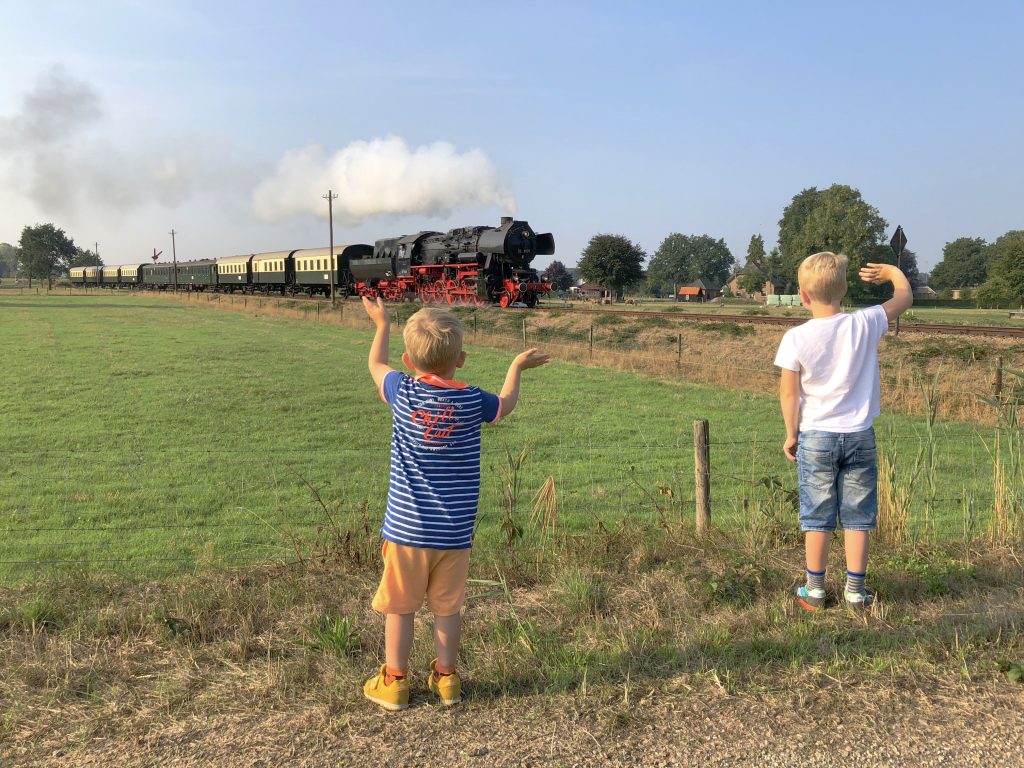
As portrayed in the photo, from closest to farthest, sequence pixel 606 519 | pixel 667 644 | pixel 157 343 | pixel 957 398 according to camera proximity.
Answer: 1. pixel 667 644
2. pixel 606 519
3. pixel 957 398
4. pixel 157 343

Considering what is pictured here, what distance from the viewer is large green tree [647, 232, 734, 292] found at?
128125 mm

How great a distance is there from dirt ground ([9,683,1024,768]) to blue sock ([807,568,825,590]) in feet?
2.45

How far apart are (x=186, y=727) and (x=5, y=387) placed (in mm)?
14434

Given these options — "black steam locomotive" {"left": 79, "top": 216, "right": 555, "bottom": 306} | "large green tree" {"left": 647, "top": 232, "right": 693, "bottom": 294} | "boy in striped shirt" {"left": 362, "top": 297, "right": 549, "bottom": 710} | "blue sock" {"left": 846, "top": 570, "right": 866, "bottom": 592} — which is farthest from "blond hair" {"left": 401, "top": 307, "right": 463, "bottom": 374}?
"large green tree" {"left": 647, "top": 232, "right": 693, "bottom": 294}

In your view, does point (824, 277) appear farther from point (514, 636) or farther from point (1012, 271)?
point (1012, 271)

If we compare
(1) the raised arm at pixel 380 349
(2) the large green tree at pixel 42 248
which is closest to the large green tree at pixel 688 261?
(2) the large green tree at pixel 42 248

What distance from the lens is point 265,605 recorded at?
12.0ft

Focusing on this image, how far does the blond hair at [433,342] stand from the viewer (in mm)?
2615

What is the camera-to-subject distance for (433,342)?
261 centimetres

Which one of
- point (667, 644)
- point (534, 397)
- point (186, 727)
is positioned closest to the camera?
point (186, 727)

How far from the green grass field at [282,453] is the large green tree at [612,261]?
45.5 m

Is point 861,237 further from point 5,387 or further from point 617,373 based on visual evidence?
point 5,387

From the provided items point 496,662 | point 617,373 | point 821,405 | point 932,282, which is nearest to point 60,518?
point 496,662

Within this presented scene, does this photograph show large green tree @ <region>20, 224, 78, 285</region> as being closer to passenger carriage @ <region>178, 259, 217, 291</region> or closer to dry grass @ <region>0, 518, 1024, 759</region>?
passenger carriage @ <region>178, 259, 217, 291</region>
